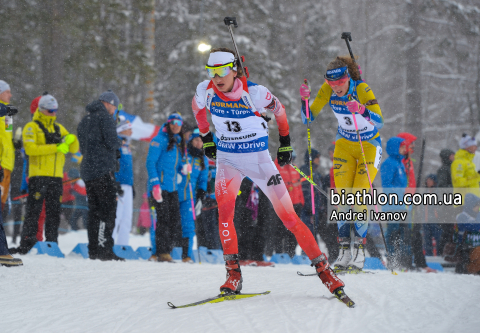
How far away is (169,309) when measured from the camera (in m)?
3.67

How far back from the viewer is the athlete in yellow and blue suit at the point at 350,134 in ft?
18.2

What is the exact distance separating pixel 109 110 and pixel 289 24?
19444 mm

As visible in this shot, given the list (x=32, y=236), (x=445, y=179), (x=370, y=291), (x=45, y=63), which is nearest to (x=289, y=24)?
(x=45, y=63)

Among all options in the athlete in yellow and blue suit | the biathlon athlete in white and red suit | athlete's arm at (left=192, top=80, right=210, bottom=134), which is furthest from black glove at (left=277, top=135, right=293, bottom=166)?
the athlete in yellow and blue suit

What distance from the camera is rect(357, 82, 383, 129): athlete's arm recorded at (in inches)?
216

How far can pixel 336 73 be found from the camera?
550cm

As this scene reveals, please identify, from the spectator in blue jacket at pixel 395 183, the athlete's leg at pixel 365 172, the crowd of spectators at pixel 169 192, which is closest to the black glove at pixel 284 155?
the athlete's leg at pixel 365 172

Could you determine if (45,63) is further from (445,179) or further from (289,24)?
(289,24)

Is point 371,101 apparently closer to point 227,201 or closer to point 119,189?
point 227,201

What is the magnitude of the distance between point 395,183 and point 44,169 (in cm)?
582

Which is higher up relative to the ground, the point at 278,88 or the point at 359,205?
the point at 278,88

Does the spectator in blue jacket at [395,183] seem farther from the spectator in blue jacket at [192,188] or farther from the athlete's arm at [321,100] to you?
the spectator in blue jacket at [192,188]

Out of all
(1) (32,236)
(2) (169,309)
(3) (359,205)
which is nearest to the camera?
(2) (169,309)

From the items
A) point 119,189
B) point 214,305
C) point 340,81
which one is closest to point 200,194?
point 119,189
